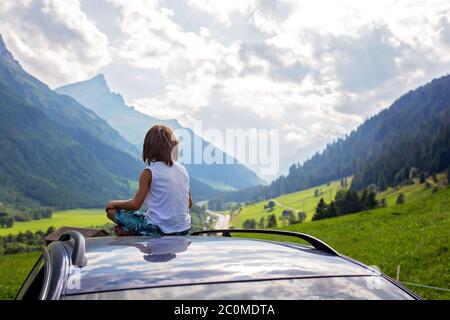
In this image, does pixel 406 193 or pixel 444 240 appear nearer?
pixel 444 240

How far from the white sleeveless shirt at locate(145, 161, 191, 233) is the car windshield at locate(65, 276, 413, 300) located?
3302 millimetres

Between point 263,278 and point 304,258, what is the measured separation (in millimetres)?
629

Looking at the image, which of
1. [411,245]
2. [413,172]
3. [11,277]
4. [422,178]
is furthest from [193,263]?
[413,172]

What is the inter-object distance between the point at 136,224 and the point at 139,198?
305 millimetres

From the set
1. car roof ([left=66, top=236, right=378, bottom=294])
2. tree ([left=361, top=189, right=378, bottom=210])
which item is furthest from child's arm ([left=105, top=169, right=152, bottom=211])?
tree ([left=361, top=189, right=378, bottom=210])

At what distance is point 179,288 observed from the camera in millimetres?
2334

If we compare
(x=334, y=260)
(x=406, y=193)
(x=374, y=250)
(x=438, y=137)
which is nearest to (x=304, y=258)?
(x=334, y=260)

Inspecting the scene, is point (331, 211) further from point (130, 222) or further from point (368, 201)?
point (130, 222)

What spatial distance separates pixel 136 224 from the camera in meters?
5.70

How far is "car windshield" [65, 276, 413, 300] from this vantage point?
2279 millimetres

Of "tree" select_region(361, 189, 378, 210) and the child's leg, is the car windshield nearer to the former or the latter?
the child's leg

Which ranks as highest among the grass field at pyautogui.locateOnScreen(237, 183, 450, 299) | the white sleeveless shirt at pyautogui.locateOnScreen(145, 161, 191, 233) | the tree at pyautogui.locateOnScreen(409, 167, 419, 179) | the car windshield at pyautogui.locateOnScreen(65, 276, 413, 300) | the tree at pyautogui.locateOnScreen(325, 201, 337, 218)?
the tree at pyautogui.locateOnScreen(409, 167, 419, 179)
